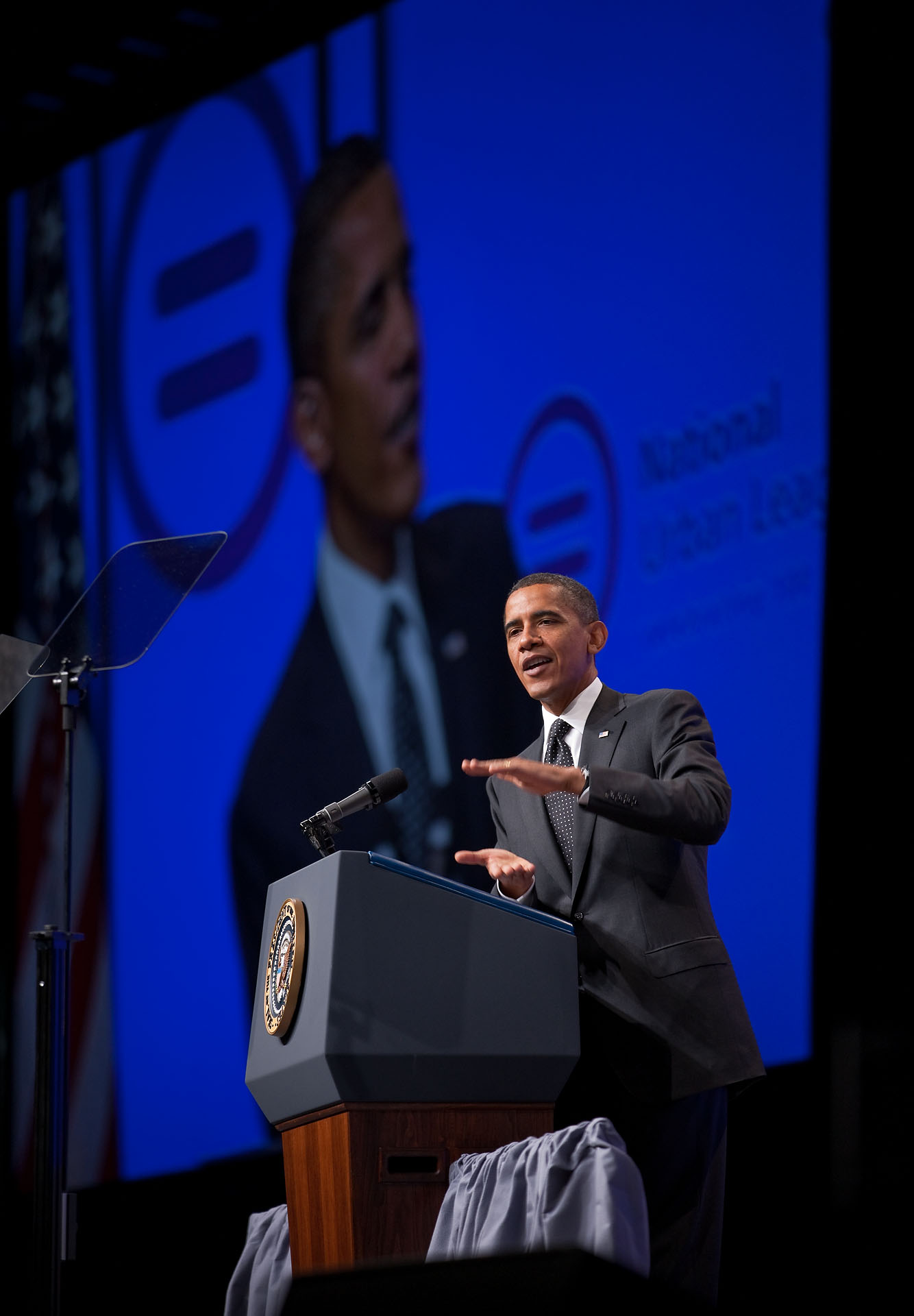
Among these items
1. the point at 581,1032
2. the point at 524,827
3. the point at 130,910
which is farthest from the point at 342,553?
the point at 581,1032

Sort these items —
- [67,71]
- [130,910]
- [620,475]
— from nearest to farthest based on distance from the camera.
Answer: [620,475], [130,910], [67,71]

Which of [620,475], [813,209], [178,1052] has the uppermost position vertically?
[813,209]

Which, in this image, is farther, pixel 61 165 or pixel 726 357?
pixel 61 165

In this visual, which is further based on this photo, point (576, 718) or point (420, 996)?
point (576, 718)

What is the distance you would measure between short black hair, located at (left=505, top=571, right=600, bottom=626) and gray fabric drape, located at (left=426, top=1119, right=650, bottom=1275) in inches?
34.2

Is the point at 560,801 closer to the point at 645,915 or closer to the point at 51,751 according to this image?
the point at 645,915

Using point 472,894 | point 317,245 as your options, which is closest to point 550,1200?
point 472,894

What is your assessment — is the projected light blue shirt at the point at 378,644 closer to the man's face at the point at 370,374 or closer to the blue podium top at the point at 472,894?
the man's face at the point at 370,374

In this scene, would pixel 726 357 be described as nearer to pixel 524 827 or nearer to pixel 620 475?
pixel 620 475

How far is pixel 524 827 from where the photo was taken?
2641 mm

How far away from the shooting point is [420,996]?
222 cm

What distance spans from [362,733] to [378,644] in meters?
0.25

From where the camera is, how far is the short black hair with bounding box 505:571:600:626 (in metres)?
2.64

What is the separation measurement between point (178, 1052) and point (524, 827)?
2.31 metres
